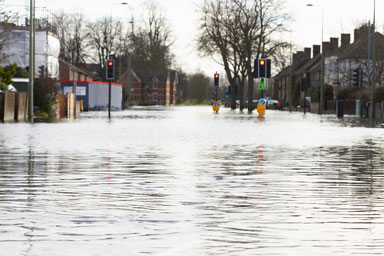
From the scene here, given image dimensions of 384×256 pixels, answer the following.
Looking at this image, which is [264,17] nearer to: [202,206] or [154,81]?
[202,206]

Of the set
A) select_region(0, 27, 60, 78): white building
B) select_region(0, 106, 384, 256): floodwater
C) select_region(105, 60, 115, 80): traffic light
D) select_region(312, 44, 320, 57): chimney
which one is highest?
select_region(312, 44, 320, 57): chimney

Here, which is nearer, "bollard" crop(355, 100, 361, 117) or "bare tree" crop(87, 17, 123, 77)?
"bollard" crop(355, 100, 361, 117)

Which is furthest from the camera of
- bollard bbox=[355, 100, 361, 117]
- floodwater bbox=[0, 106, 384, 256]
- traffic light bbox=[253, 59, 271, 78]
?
bollard bbox=[355, 100, 361, 117]

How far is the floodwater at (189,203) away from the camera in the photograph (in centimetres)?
667

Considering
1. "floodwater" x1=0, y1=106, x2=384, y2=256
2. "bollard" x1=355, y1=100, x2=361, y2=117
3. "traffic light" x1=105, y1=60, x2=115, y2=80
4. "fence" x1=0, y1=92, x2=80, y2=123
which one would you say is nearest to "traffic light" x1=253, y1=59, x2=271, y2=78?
"traffic light" x1=105, y1=60, x2=115, y2=80

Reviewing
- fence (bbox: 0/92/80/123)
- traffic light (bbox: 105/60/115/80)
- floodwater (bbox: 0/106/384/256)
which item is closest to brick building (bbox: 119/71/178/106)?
traffic light (bbox: 105/60/115/80)

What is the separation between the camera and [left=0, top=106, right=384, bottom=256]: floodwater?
6672 millimetres

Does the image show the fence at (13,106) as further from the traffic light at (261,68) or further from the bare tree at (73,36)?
the bare tree at (73,36)

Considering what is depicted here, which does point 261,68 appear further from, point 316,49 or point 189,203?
point 316,49

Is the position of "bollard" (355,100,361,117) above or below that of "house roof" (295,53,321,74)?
below

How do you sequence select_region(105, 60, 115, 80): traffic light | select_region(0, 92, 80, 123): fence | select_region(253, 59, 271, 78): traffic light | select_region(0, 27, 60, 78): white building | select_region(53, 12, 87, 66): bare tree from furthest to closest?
select_region(53, 12, 87, 66): bare tree, select_region(0, 27, 60, 78): white building, select_region(253, 59, 271, 78): traffic light, select_region(105, 60, 115, 80): traffic light, select_region(0, 92, 80, 123): fence

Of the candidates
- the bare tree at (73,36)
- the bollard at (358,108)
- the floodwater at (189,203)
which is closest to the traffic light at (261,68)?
the bollard at (358,108)

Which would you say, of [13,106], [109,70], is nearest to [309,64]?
[109,70]

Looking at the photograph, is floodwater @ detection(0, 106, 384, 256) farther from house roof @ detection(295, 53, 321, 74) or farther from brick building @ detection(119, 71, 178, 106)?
brick building @ detection(119, 71, 178, 106)
